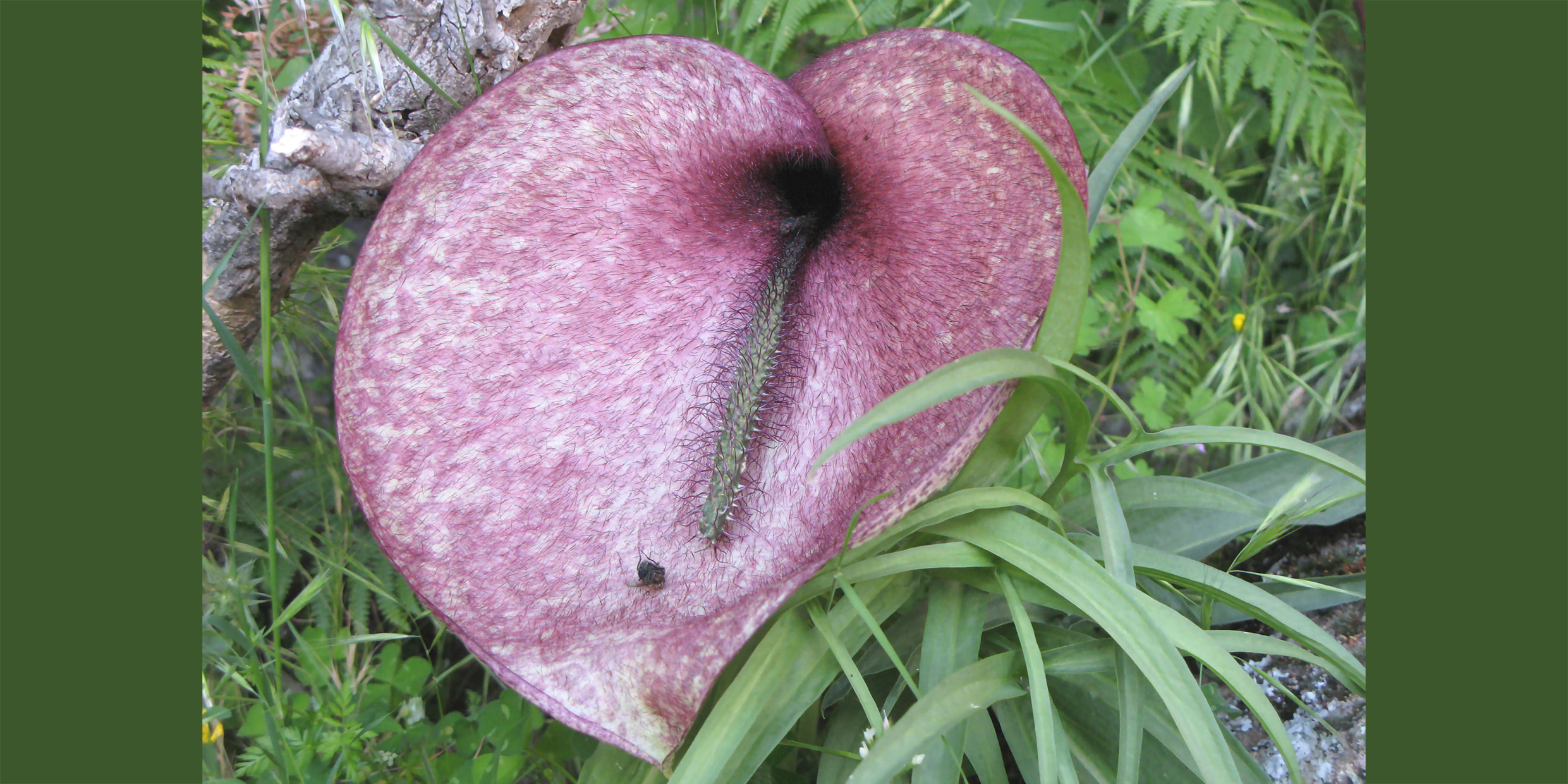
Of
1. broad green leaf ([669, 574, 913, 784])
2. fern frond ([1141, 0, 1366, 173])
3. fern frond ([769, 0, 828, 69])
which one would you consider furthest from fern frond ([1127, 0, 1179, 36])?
broad green leaf ([669, 574, 913, 784])

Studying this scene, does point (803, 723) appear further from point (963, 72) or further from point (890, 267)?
point (963, 72)

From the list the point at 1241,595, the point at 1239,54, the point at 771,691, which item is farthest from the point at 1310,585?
the point at 1239,54

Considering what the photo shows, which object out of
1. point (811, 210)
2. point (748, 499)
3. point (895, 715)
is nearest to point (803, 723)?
point (895, 715)

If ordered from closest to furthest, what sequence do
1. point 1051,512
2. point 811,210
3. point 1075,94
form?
point 1051,512 < point 811,210 < point 1075,94

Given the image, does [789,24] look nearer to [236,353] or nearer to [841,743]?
[236,353]

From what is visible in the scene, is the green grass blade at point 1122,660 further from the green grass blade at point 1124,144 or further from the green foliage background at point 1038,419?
the green grass blade at point 1124,144

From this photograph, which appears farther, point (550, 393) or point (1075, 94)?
point (1075, 94)
